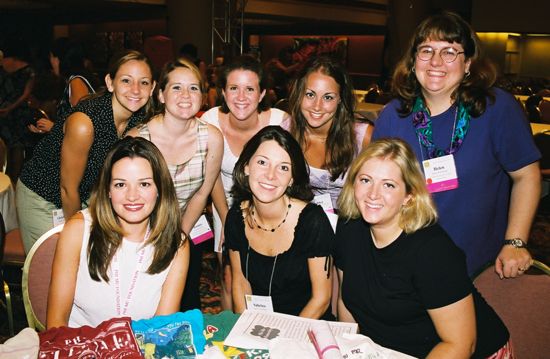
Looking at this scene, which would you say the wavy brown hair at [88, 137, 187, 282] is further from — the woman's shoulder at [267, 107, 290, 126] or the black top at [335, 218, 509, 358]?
the woman's shoulder at [267, 107, 290, 126]

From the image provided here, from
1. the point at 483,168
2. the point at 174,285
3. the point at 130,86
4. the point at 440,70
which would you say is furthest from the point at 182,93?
the point at 483,168

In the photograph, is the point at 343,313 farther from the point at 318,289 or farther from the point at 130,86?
the point at 130,86

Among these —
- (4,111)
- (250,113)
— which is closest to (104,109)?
(250,113)

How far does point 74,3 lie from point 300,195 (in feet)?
52.9

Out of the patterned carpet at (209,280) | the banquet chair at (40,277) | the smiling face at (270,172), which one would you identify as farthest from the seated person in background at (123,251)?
the patterned carpet at (209,280)

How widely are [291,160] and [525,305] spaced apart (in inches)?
43.3

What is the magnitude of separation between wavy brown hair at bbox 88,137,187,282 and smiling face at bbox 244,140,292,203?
382mm

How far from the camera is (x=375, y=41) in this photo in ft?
60.3

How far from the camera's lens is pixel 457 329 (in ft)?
5.39

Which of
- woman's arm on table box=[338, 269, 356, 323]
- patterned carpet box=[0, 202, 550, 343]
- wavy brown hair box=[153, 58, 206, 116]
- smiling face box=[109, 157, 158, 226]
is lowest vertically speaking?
patterned carpet box=[0, 202, 550, 343]

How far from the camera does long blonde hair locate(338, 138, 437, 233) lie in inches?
70.9

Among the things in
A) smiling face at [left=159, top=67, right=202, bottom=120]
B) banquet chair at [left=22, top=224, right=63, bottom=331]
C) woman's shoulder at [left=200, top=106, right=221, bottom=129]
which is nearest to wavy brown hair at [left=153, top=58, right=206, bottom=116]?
smiling face at [left=159, top=67, right=202, bottom=120]

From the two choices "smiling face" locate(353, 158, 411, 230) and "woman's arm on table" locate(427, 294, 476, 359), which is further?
"smiling face" locate(353, 158, 411, 230)

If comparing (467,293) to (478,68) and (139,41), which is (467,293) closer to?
(478,68)
